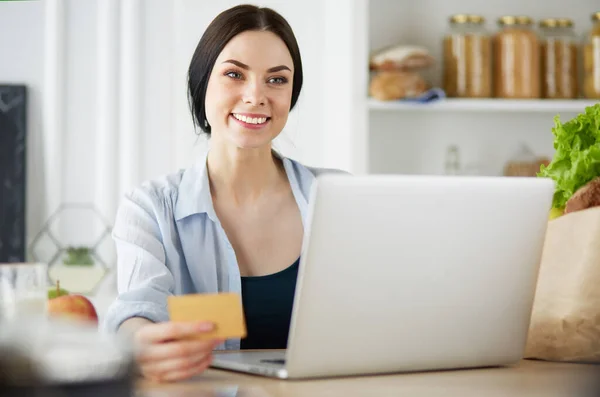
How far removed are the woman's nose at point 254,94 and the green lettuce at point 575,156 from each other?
624 mm

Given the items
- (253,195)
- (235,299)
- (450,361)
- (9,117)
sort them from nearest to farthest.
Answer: (235,299) → (450,361) → (253,195) → (9,117)

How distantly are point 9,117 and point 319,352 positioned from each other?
2.07m

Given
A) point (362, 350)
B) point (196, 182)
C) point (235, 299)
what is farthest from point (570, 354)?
point (196, 182)

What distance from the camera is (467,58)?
9.52 feet

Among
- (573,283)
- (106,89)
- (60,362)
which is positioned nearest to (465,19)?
(106,89)

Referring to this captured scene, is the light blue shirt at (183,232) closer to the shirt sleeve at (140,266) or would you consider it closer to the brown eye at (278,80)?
the shirt sleeve at (140,266)

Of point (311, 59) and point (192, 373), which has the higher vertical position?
point (311, 59)

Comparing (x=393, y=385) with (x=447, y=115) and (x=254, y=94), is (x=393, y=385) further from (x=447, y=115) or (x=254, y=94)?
(x=447, y=115)

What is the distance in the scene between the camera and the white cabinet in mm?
2936

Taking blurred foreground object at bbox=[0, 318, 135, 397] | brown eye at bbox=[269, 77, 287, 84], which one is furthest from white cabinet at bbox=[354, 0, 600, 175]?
blurred foreground object at bbox=[0, 318, 135, 397]

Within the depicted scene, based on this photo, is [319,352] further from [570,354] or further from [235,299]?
[570,354]

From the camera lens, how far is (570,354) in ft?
3.94

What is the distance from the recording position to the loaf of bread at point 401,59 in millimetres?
2787

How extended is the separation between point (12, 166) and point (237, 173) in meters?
1.21
